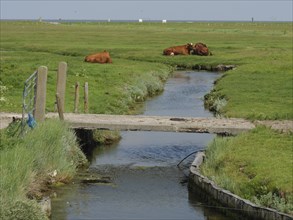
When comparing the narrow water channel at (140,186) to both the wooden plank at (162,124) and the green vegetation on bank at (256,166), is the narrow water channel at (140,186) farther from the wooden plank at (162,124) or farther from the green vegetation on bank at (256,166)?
the wooden plank at (162,124)

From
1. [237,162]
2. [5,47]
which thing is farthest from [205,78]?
[237,162]

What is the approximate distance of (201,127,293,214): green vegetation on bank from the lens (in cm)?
1548

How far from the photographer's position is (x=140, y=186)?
1905cm

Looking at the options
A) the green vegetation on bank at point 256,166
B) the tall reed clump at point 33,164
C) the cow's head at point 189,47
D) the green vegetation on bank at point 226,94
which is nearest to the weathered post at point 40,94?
the tall reed clump at point 33,164

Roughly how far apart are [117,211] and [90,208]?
2.19 ft

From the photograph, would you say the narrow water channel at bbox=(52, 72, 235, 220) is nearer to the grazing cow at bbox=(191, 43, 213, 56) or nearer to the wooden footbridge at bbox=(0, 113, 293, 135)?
the wooden footbridge at bbox=(0, 113, 293, 135)

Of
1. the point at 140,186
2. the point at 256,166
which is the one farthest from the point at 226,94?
the point at 256,166

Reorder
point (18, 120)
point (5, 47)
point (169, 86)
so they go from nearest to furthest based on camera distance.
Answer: point (18, 120) < point (169, 86) < point (5, 47)

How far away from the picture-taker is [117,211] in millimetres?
16484

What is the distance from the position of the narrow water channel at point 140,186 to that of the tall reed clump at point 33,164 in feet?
1.82

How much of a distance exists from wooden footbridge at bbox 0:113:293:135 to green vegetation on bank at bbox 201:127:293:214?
0.99 meters

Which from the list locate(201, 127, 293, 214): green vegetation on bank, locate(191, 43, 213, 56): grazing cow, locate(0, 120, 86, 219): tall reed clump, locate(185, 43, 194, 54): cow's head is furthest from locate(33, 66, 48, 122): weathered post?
locate(185, 43, 194, 54): cow's head

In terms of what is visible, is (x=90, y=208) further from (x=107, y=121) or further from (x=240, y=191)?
(x=107, y=121)

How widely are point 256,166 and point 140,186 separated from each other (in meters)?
3.23
